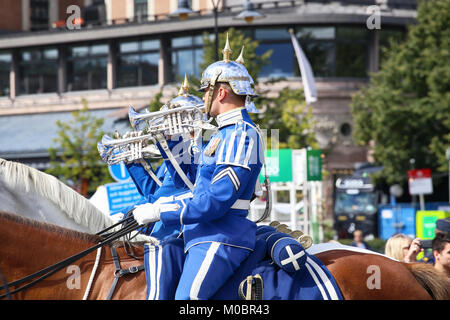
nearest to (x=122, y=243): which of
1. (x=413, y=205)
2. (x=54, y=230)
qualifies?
(x=54, y=230)

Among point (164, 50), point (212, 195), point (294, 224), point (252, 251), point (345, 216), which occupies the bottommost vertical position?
point (345, 216)

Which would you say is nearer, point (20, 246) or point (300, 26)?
point (20, 246)

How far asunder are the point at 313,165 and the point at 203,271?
11.9 meters

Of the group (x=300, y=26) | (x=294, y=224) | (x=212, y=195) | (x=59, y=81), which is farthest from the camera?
(x=59, y=81)

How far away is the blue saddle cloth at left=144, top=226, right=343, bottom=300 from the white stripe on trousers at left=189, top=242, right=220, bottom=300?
0.18 m

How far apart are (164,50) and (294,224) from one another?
68.8 ft

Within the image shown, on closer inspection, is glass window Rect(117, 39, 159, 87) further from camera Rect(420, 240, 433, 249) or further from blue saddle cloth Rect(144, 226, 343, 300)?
blue saddle cloth Rect(144, 226, 343, 300)

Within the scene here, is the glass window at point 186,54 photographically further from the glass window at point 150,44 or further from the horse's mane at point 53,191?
the horse's mane at point 53,191

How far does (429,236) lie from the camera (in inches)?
632

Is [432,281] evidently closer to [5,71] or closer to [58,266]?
[58,266]

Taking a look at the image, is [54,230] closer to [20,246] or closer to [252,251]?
[20,246]

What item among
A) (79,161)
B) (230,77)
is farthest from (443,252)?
(79,161)

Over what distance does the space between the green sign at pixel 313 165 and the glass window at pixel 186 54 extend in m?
17.8

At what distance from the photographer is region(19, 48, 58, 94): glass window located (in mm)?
37031
